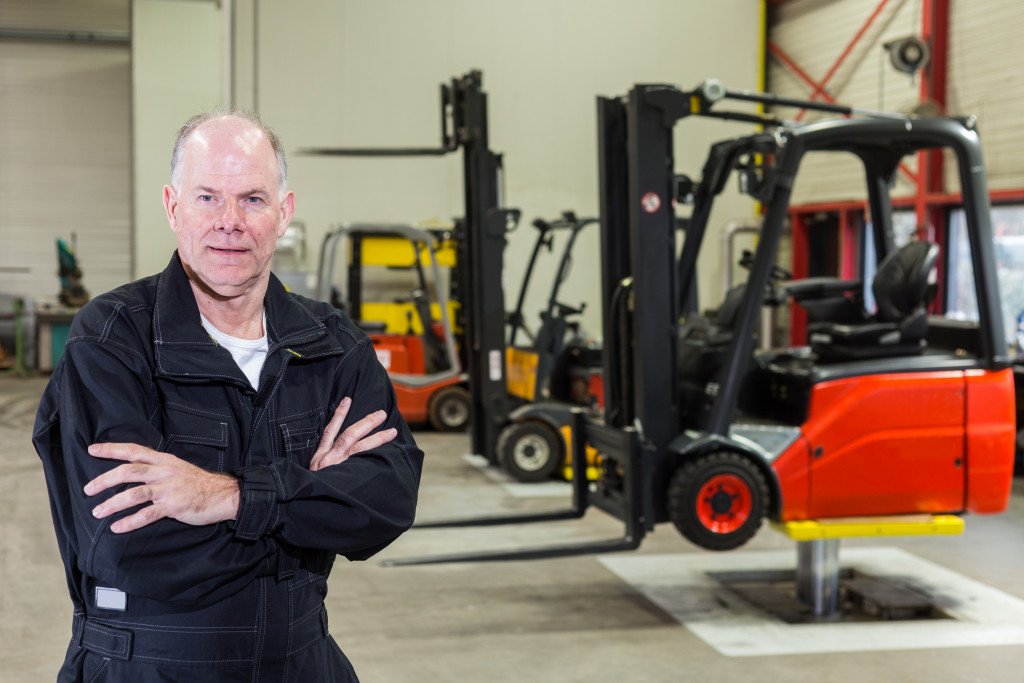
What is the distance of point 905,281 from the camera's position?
533cm

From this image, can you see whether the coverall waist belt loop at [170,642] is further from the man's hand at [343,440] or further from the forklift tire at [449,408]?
the forklift tire at [449,408]

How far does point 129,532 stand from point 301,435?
357 mm

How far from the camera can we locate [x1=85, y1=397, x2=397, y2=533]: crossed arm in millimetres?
1724

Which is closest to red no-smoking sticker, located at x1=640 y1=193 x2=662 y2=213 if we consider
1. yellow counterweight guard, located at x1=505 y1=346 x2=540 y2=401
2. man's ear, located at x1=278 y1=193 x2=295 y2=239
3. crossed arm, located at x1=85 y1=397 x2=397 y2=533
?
Result: man's ear, located at x1=278 y1=193 x2=295 y2=239

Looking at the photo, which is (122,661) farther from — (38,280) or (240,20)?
(38,280)

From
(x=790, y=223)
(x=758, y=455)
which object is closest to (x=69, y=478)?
(x=758, y=455)

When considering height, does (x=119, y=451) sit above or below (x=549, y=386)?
above

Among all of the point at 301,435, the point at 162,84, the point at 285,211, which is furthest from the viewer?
the point at 162,84

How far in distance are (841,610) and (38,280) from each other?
1569cm

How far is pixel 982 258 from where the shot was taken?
5.19m

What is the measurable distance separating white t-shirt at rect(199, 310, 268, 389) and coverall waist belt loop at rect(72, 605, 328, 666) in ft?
1.50

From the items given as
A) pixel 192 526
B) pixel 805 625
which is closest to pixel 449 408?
pixel 805 625

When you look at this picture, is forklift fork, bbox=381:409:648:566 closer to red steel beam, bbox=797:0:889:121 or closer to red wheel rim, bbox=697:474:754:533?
red wheel rim, bbox=697:474:754:533

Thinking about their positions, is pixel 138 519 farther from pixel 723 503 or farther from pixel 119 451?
pixel 723 503
